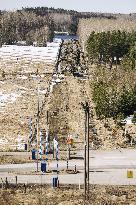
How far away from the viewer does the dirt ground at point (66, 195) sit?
28.5 meters

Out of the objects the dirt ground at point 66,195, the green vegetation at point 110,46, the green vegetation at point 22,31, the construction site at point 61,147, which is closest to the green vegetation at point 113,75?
the green vegetation at point 110,46

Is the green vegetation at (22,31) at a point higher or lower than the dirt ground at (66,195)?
higher

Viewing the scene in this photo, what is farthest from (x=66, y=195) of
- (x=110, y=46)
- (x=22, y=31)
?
(x=22, y=31)

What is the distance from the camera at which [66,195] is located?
97.0 feet

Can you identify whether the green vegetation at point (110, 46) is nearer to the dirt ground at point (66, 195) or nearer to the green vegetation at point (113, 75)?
the green vegetation at point (113, 75)

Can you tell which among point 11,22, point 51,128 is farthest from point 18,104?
point 11,22

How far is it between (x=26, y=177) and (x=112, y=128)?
602 inches

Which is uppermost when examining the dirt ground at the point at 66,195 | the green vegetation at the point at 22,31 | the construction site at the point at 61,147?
the green vegetation at the point at 22,31

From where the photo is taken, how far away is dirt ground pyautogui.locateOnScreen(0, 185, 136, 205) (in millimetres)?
28453

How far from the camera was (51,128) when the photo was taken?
4541 centimetres

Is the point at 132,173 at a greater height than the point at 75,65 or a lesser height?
lesser

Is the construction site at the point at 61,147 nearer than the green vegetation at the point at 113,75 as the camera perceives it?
Yes

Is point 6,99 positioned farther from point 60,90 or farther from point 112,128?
point 112,128

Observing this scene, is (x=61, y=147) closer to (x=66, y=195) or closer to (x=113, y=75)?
(x=66, y=195)
